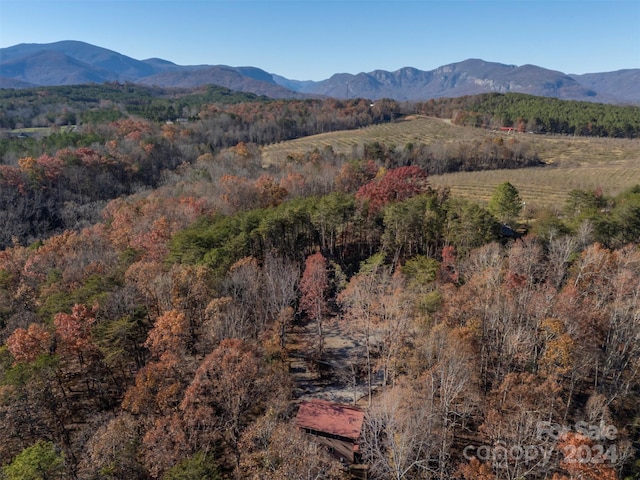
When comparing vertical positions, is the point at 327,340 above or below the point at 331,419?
below

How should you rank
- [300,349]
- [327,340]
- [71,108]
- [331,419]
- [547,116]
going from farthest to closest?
[71,108] → [547,116] → [327,340] → [300,349] → [331,419]

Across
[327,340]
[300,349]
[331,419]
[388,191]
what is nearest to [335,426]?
[331,419]

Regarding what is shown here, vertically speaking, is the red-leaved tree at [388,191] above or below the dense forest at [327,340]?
above

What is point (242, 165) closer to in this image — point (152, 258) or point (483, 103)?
point (152, 258)

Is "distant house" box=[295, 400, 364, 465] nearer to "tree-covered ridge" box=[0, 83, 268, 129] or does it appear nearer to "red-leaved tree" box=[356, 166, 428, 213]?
"red-leaved tree" box=[356, 166, 428, 213]

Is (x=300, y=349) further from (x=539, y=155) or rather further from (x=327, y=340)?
(x=539, y=155)

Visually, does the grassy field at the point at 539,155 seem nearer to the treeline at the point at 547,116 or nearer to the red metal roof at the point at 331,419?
the treeline at the point at 547,116

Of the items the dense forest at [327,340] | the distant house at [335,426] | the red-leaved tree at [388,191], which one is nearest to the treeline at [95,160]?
the dense forest at [327,340]
